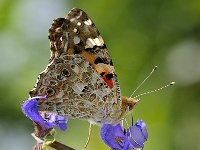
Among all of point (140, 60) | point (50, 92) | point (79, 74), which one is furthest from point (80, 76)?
point (140, 60)

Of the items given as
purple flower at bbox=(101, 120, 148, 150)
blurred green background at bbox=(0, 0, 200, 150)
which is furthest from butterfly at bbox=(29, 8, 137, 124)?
blurred green background at bbox=(0, 0, 200, 150)

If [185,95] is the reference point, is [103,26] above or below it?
above

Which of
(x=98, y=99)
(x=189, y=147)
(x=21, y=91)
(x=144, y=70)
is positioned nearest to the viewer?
(x=98, y=99)

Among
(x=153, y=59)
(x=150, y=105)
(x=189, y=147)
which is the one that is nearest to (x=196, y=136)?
(x=189, y=147)

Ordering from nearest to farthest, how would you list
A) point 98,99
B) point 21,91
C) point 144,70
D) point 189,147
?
point 98,99 → point 189,147 → point 144,70 → point 21,91

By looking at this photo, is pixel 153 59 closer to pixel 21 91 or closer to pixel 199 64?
pixel 199 64

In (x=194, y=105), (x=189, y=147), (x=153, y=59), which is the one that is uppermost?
(x=153, y=59)

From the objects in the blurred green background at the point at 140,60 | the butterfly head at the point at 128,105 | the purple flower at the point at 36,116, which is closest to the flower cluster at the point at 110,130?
the purple flower at the point at 36,116
